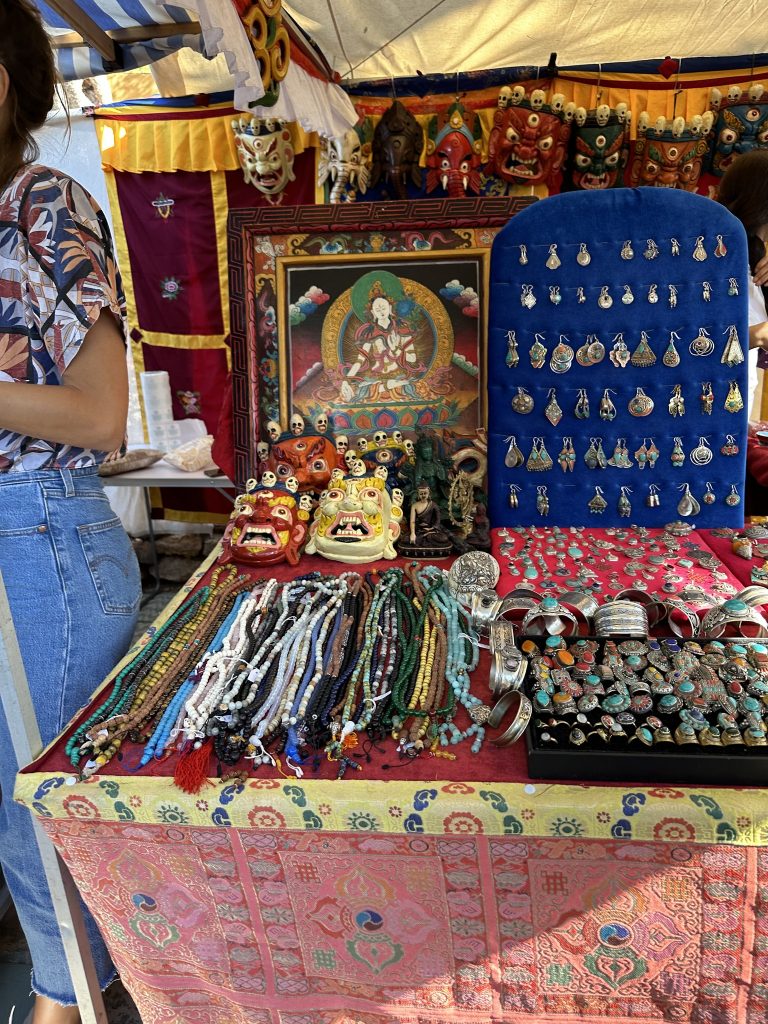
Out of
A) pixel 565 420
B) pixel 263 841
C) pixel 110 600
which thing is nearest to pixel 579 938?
pixel 263 841

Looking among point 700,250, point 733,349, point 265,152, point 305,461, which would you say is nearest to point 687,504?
point 733,349

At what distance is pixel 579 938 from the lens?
3.43 ft

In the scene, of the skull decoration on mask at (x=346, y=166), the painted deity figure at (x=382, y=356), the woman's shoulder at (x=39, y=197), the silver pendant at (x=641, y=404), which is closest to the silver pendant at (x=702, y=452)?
the silver pendant at (x=641, y=404)

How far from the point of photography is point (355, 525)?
1.67m

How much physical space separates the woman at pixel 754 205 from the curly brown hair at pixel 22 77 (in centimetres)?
197

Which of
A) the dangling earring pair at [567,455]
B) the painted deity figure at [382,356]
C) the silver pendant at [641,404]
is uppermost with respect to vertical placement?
the painted deity figure at [382,356]

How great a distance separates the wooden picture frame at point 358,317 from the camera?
194 centimetres

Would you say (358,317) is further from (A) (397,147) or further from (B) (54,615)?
(A) (397,147)

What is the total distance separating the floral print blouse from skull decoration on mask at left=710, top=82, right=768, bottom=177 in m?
3.88

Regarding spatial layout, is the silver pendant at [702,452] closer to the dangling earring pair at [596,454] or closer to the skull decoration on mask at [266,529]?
the dangling earring pair at [596,454]

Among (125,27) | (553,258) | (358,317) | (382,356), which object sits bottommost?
(382,356)

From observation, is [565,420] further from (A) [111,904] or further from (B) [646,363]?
(A) [111,904]

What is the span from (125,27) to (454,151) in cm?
203

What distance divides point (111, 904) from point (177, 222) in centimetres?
433
